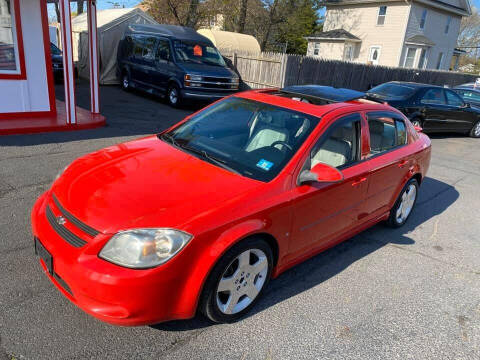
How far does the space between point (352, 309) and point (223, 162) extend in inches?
65.4

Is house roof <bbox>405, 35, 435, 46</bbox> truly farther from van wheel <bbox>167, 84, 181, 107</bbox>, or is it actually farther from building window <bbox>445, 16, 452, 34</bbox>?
van wheel <bbox>167, 84, 181, 107</bbox>

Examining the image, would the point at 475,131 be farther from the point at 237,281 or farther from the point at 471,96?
the point at 237,281

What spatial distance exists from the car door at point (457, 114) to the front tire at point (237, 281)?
10612mm

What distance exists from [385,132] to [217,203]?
2.57m

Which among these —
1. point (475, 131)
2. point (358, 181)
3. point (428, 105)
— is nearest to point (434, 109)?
point (428, 105)

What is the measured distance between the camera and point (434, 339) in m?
2.99

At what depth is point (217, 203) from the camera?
2.62m

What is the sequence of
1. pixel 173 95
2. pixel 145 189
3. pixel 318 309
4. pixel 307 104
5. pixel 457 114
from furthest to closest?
pixel 173 95 < pixel 457 114 < pixel 307 104 < pixel 318 309 < pixel 145 189

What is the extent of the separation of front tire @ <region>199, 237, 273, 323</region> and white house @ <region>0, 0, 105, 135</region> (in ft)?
20.7

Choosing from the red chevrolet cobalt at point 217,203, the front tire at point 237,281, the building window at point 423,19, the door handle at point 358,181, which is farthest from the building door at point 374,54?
the front tire at point 237,281

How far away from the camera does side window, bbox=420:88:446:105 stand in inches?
419

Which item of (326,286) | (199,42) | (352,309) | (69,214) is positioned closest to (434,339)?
(352,309)

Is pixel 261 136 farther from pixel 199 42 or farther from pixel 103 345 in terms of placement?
pixel 199 42

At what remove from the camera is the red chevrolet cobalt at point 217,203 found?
2.35 metres
